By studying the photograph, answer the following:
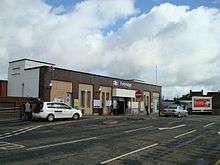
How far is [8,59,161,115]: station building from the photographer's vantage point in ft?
143

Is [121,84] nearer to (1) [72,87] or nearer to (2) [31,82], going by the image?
(1) [72,87]

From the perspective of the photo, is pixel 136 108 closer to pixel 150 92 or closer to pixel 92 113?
pixel 150 92

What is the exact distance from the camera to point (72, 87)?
46750 millimetres

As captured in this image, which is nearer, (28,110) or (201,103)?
(28,110)

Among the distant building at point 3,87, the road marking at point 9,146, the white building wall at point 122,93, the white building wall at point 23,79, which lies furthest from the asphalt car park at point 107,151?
the white building wall at point 122,93

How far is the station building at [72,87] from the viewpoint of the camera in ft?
143

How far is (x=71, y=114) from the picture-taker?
3647 centimetres

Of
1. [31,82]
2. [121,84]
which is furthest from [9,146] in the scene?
[121,84]

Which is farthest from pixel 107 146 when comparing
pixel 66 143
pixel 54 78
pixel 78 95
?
pixel 78 95

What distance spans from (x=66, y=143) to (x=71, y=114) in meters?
18.5

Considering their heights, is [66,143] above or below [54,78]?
below

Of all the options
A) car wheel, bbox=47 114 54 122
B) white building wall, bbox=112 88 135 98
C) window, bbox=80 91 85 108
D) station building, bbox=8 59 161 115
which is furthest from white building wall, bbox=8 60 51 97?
white building wall, bbox=112 88 135 98

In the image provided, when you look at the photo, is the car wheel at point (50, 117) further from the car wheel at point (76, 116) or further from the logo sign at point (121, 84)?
the logo sign at point (121, 84)

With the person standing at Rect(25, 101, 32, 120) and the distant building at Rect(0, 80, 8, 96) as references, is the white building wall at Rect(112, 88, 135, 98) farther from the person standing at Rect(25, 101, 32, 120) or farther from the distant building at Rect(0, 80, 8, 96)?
the person standing at Rect(25, 101, 32, 120)
